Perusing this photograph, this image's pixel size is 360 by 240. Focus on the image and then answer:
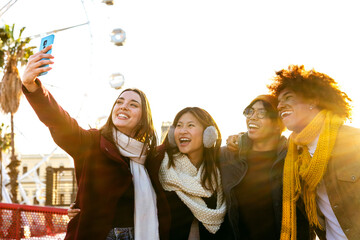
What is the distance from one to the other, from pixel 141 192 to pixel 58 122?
0.89 meters

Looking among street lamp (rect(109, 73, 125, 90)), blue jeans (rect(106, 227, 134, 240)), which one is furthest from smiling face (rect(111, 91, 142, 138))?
street lamp (rect(109, 73, 125, 90))

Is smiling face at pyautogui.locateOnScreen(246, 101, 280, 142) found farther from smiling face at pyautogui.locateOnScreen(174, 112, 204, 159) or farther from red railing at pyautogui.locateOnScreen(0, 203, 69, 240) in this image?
red railing at pyautogui.locateOnScreen(0, 203, 69, 240)

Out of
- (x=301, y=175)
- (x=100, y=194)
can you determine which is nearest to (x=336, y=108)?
(x=301, y=175)

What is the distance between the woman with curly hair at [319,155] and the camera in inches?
105

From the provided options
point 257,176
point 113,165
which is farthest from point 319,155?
point 113,165

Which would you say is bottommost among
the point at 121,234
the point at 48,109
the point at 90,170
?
the point at 121,234

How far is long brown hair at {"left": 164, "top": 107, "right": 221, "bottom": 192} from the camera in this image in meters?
3.49

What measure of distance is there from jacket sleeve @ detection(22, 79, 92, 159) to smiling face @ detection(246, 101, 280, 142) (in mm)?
1449

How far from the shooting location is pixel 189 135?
3551 millimetres

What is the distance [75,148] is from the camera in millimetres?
2871

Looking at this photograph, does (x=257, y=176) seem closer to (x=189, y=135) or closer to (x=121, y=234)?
(x=189, y=135)

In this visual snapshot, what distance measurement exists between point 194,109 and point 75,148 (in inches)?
49.6

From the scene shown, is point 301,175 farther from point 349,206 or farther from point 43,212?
point 43,212

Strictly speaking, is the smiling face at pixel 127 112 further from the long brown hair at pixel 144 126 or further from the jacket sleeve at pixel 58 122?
the jacket sleeve at pixel 58 122
